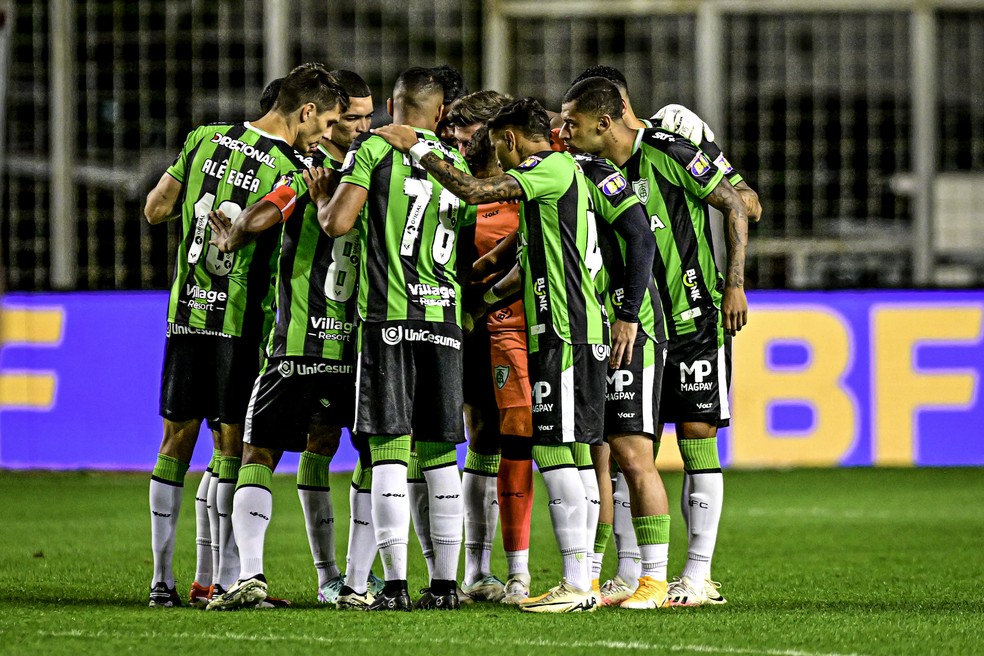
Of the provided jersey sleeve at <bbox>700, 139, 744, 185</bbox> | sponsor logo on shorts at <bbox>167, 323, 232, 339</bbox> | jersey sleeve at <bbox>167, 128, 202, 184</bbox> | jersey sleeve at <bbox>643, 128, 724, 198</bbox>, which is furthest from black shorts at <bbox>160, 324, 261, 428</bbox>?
jersey sleeve at <bbox>700, 139, 744, 185</bbox>

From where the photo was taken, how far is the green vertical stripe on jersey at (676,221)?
6699 millimetres

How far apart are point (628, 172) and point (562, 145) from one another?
1.17 ft

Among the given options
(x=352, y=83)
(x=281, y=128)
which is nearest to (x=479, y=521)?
(x=281, y=128)

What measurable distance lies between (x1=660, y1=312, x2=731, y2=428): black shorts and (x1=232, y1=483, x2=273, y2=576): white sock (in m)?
1.78

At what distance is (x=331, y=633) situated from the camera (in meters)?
5.44

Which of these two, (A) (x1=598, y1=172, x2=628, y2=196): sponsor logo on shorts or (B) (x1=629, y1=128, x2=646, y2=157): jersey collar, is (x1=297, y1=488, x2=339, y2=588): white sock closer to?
(A) (x1=598, y1=172, x2=628, y2=196): sponsor logo on shorts

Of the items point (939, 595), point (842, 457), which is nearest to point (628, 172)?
point (939, 595)

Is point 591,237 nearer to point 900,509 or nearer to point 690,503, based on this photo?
point 690,503

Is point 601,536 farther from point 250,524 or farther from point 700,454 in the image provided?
point 250,524

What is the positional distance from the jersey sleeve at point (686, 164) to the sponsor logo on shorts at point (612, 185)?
1.39 feet

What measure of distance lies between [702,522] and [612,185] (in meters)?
1.45

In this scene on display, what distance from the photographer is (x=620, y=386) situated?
6402 mm

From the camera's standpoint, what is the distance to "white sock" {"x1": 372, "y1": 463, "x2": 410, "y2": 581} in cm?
601

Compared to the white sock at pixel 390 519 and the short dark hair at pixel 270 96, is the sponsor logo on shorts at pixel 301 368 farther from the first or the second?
the short dark hair at pixel 270 96
